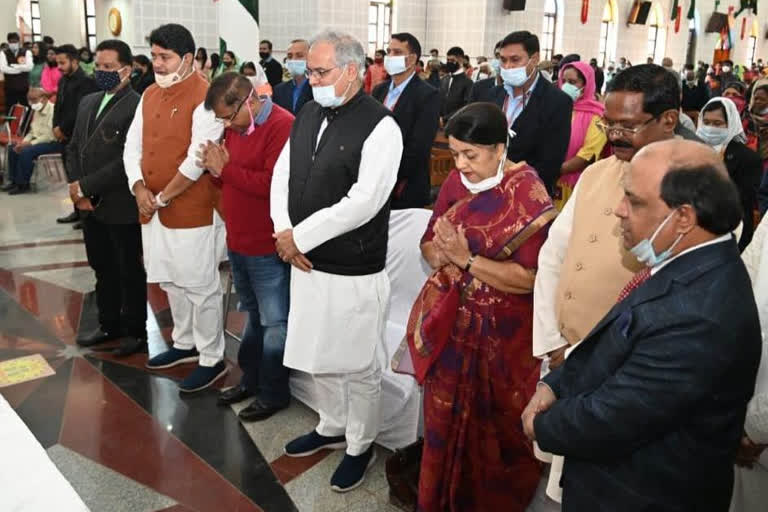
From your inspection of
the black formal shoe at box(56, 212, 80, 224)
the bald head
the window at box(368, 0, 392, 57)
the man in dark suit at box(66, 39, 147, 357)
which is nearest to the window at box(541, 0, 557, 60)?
the window at box(368, 0, 392, 57)

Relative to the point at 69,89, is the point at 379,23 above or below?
above

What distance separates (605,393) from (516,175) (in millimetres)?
820

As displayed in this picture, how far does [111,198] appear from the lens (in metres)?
3.41

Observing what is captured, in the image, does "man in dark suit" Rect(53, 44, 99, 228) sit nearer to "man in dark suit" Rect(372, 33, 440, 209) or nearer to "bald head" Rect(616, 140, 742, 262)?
"man in dark suit" Rect(372, 33, 440, 209)

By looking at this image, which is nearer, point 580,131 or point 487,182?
point 487,182

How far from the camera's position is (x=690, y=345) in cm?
125

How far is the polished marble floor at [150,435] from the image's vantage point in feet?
8.15

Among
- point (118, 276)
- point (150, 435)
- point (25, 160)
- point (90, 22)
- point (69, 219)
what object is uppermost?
point (90, 22)

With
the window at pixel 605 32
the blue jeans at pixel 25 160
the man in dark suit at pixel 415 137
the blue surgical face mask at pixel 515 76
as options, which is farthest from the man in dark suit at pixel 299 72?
the window at pixel 605 32

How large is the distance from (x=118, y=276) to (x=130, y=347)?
390mm

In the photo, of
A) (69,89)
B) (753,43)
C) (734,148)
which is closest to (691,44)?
(753,43)

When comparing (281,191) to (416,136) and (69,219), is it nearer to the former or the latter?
(416,136)

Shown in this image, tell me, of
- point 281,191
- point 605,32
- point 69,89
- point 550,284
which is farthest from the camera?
point 605,32

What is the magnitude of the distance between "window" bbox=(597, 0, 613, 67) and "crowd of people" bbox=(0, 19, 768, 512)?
16713mm
